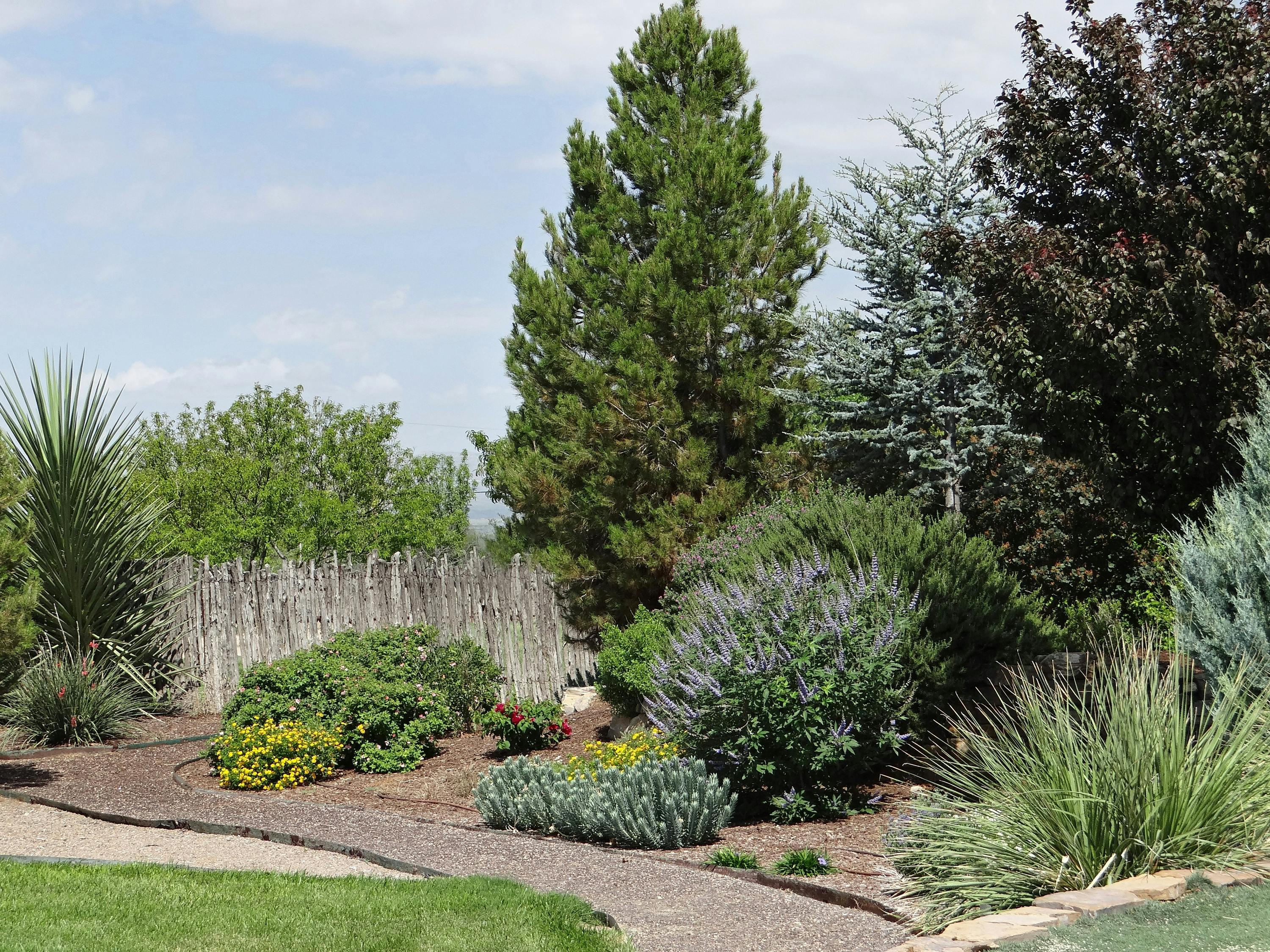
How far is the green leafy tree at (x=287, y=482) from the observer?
22.7 meters

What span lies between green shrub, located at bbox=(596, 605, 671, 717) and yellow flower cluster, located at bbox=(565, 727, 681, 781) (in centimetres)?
108

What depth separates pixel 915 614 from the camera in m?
7.68

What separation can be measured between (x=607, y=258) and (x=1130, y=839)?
11584 millimetres

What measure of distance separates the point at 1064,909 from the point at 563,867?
2.45 meters

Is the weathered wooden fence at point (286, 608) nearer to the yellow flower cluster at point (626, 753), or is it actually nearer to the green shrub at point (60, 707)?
the green shrub at point (60, 707)

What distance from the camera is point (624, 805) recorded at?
6.32m

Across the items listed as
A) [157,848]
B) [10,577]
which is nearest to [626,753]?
[157,848]

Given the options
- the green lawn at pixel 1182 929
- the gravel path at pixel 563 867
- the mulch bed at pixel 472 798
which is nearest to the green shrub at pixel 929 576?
the mulch bed at pixel 472 798

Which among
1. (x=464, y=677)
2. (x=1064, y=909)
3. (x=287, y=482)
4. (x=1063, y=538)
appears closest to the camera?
(x=1064, y=909)

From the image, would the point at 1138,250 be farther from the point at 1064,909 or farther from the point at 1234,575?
the point at 1064,909

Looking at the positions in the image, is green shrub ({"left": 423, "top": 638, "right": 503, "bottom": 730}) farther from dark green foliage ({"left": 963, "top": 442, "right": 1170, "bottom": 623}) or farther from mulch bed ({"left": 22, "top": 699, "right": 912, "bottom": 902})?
dark green foliage ({"left": 963, "top": 442, "right": 1170, "bottom": 623})

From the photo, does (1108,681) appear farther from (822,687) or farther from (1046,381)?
(1046,381)

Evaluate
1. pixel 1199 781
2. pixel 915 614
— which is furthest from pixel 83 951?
pixel 915 614

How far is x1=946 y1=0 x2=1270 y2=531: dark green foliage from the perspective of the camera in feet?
25.9
